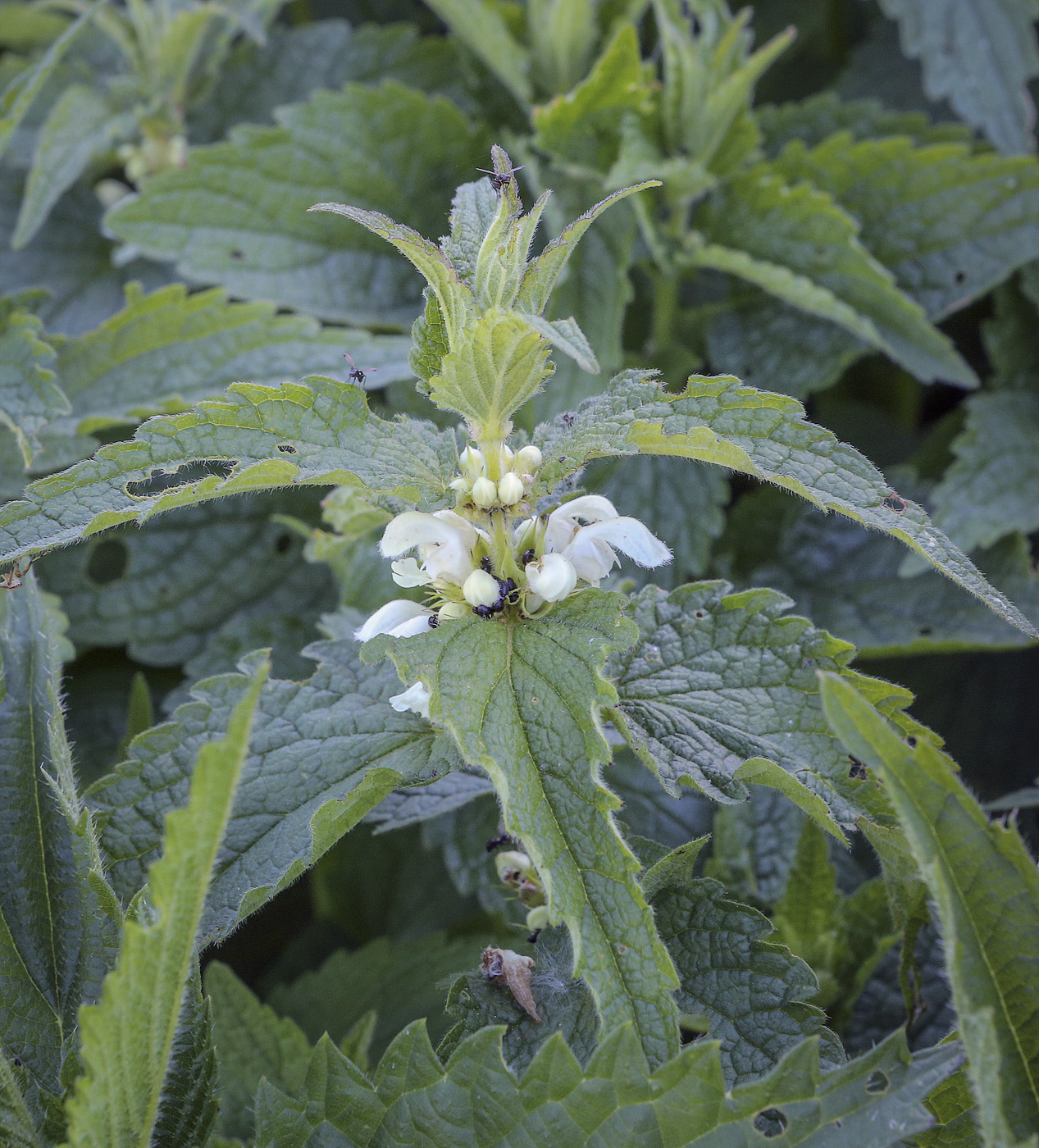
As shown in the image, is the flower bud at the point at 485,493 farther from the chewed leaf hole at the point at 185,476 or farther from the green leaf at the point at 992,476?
the green leaf at the point at 992,476

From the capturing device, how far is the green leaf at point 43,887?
28.4 inches

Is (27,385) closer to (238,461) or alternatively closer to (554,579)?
(238,461)

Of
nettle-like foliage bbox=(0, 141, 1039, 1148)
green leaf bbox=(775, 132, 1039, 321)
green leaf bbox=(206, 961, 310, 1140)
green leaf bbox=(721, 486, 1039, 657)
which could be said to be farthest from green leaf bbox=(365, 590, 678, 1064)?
green leaf bbox=(775, 132, 1039, 321)

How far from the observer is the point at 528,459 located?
2.40ft

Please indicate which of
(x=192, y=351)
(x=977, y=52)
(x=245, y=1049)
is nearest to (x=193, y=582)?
(x=192, y=351)

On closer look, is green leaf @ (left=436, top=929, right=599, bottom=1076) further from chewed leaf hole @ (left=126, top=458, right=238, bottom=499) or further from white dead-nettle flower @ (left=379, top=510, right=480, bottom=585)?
chewed leaf hole @ (left=126, top=458, right=238, bottom=499)

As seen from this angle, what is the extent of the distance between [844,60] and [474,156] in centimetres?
85

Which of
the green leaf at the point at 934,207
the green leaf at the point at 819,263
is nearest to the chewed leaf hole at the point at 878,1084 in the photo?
the green leaf at the point at 819,263

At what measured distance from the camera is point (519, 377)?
0.69 m

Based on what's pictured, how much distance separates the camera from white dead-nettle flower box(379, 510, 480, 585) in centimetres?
72

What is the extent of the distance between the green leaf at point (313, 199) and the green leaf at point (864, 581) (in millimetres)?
605

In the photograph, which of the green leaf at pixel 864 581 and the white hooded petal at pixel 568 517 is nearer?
the white hooded petal at pixel 568 517

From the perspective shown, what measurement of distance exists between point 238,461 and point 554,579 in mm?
218

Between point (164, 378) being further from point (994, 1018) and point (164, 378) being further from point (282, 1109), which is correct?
point (994, 1018)
